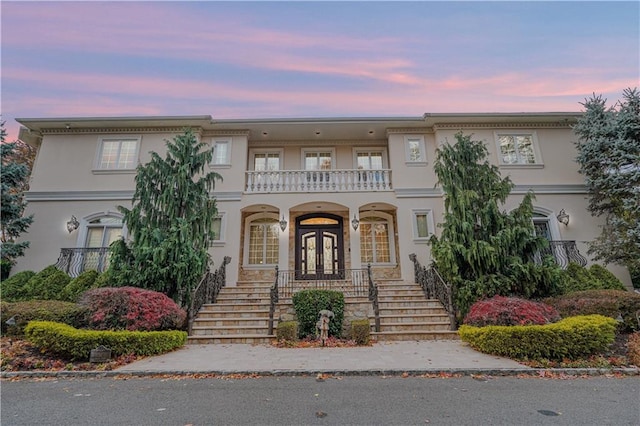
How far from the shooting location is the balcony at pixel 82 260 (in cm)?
1095

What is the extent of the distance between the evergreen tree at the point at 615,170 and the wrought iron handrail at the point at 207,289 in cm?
1331

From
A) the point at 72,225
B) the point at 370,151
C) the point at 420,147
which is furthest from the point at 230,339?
the point at 420,147

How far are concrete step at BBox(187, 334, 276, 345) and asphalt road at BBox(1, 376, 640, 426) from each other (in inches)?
110

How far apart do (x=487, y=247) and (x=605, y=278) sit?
5135 millimetres

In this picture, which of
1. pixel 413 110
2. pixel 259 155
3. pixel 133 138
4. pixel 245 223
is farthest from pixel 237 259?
pixel 413 110

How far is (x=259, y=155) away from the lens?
14180 millimetres

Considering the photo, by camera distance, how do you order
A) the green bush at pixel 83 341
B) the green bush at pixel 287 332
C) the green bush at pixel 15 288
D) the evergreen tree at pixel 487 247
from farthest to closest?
the green bush at pixel 15 288
the evergreen tree at pixel 487 247
the green bush at pixel 287 332
the green bush at pixel 83 341

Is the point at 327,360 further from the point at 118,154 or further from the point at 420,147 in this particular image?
the point at 118,154

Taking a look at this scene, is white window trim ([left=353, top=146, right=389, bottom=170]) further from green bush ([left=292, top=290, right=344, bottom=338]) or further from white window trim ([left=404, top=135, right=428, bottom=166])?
green bush ([left=292, top=290, right=344, bottom=338])

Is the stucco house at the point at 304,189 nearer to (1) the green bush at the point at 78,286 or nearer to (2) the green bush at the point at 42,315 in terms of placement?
(1) the green bush at the point at 78,286

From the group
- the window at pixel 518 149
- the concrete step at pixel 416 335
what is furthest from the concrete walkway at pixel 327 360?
the window at pixel 518 149

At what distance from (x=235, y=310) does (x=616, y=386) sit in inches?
338

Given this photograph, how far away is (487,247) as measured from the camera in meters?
8.39

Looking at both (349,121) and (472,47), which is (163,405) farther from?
(472,47)
